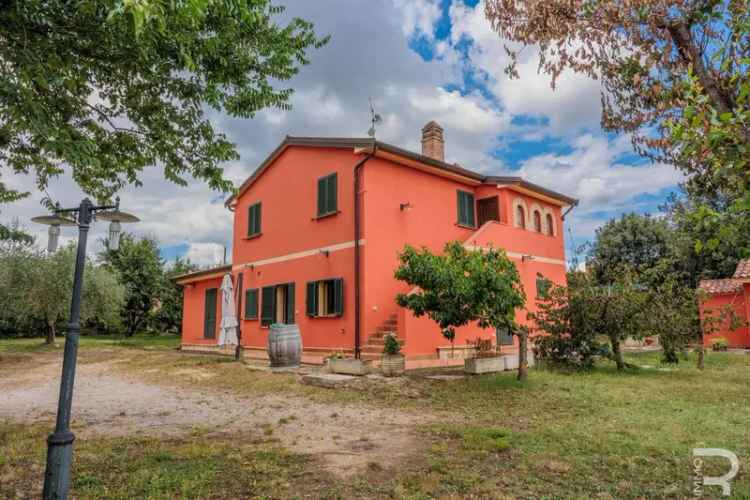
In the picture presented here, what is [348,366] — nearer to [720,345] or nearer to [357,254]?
[357,254]

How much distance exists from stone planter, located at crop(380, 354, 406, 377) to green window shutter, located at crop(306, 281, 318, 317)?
11.0 feet

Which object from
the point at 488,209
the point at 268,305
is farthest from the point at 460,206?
the point at 268,305

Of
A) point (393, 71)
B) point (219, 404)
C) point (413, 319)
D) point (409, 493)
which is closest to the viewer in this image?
point (409, 493)

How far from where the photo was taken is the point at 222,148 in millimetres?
6039

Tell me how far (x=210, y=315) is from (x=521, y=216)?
12.8 metres

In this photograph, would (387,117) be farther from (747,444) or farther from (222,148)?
(747,444)

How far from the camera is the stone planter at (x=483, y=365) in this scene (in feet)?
34.2

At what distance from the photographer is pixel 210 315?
18.7 metres

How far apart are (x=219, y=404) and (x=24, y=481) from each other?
150 inches

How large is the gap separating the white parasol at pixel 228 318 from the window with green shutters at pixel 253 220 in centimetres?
177

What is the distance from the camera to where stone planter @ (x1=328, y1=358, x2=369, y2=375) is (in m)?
10.3

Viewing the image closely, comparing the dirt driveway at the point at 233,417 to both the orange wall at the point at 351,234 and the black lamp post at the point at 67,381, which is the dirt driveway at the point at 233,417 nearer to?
the black lamp post at the point at 67,381

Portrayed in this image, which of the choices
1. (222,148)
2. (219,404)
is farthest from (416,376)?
(222,148)

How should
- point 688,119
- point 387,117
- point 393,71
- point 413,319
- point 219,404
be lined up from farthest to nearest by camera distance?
1. point 387,117
2. point 413,319
3. point 393,71
4. point 219,404
5. point 688,119
